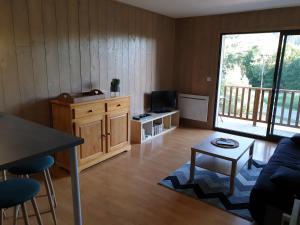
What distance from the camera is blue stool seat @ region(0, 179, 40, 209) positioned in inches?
51.6

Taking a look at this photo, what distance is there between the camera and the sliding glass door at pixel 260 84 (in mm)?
4211

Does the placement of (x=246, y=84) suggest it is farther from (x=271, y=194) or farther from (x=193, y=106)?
(x=271, y=194)

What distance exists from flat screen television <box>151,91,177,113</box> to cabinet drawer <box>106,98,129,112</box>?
46.6 inches

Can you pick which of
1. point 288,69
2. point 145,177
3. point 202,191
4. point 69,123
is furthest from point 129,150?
point 288,69

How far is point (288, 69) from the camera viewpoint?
13.8ft

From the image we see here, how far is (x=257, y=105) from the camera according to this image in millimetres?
5602

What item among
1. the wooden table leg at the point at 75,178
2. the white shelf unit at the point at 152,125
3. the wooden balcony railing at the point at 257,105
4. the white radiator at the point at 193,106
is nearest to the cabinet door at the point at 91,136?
the white shelf unit at the point at 152,125

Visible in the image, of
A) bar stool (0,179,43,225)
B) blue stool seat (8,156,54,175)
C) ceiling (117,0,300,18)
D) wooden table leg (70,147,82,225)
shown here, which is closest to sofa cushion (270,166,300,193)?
wooden table leg (70,147,82,225)

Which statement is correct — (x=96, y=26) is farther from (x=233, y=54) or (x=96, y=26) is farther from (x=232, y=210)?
(x=233, y=54)

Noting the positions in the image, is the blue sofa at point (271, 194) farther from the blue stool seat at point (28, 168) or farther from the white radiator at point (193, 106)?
the white radiator at point (193, 106)

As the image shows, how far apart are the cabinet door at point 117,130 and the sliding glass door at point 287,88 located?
2.87m

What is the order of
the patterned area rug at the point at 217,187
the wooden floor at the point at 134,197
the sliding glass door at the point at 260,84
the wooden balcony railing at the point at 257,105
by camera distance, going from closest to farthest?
the wooden floor at the point at 134,197 → the patterned area rug at the point at 217,187 → the sliding glass door at the point at 260,84 → the wooden balcony railing at the point at 257,105

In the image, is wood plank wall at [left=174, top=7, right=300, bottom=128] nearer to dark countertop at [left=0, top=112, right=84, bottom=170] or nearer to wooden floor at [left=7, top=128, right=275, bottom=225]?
wooden floor at [left=7, top=128, right=275, bottom=225]

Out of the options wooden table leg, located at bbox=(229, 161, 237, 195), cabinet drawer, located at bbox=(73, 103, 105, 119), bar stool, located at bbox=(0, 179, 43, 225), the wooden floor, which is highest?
cabinet drawer, located at bbox=(73, 103, 105, 119)
